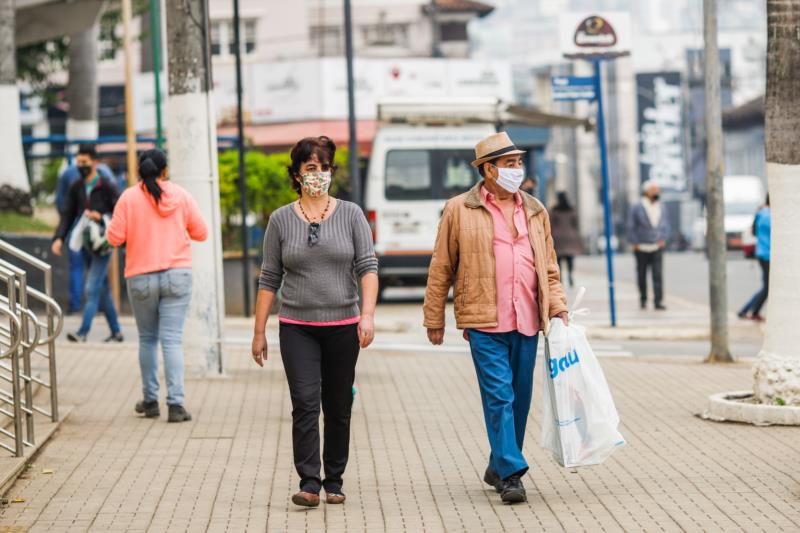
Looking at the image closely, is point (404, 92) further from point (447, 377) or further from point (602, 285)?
point (447, 377)

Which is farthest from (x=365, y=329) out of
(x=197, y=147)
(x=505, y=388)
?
(x=197, y=147)

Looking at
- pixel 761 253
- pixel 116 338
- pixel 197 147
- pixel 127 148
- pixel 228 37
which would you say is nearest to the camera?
pixel 197 147

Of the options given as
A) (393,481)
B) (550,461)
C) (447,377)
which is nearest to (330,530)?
(393,481)

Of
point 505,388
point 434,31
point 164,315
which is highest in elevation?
point 434,31

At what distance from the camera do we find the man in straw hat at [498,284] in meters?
7.81

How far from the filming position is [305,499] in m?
7.54

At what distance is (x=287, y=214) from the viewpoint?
7.70 m

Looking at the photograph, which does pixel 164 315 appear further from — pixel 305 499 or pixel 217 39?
pixel 217 39

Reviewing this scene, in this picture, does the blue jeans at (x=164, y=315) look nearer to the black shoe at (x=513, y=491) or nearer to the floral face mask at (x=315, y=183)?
the floral face mask at (x=315, y=183)

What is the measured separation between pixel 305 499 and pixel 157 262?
10.7 ft

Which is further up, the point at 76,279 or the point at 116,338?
the point at 76,279

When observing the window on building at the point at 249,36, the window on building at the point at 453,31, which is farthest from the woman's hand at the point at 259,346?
the window on building at the point at 453,31

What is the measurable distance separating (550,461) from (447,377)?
14.0 ft

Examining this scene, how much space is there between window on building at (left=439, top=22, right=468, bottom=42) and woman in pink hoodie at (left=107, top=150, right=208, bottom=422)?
50.2m
